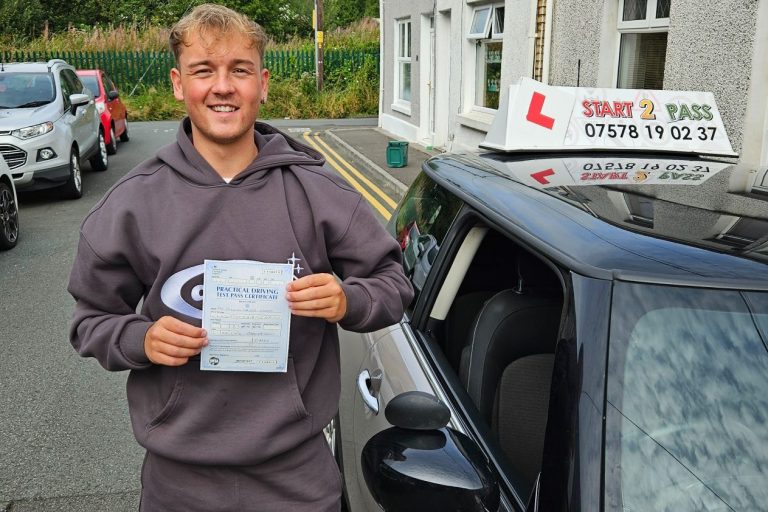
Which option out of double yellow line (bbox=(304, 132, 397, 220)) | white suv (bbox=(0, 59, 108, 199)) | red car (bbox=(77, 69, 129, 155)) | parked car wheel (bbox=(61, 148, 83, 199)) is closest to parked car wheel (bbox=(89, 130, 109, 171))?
white suv (bbox=(0, 59, 108, 199))

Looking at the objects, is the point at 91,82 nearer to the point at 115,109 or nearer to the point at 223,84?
the point at 115,109

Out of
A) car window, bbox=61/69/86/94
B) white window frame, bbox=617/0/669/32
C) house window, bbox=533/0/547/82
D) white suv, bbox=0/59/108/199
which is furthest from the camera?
car window, bbox=61/69/86/94

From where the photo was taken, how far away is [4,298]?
670 centimetres

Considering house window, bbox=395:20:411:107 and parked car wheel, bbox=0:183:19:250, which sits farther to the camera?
house window, bbox=395:20:411:107

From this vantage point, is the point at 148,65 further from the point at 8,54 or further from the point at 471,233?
the point at 471,233

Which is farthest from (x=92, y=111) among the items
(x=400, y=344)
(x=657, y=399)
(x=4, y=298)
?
(x=657, y=399)

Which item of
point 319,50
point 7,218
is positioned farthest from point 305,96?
point 7,218

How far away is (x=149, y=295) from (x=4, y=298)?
5578mm

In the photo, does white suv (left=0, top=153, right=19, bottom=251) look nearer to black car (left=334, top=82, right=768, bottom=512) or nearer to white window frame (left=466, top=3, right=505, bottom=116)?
black car (left=334, top=82, right=768, bottom=512)

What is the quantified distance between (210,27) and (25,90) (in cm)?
1113

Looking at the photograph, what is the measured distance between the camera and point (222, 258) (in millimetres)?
1755

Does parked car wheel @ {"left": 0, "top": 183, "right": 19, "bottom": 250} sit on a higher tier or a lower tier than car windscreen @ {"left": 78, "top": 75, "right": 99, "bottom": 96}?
lower

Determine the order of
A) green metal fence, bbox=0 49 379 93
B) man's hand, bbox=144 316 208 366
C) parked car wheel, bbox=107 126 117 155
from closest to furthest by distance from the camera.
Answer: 1. man's hand, bbox=144 316 208 366
2. parked car wheel, bbox=107 126 117 155
3. green metal fence, bbox=0 49 379 93

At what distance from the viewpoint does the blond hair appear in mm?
1785
